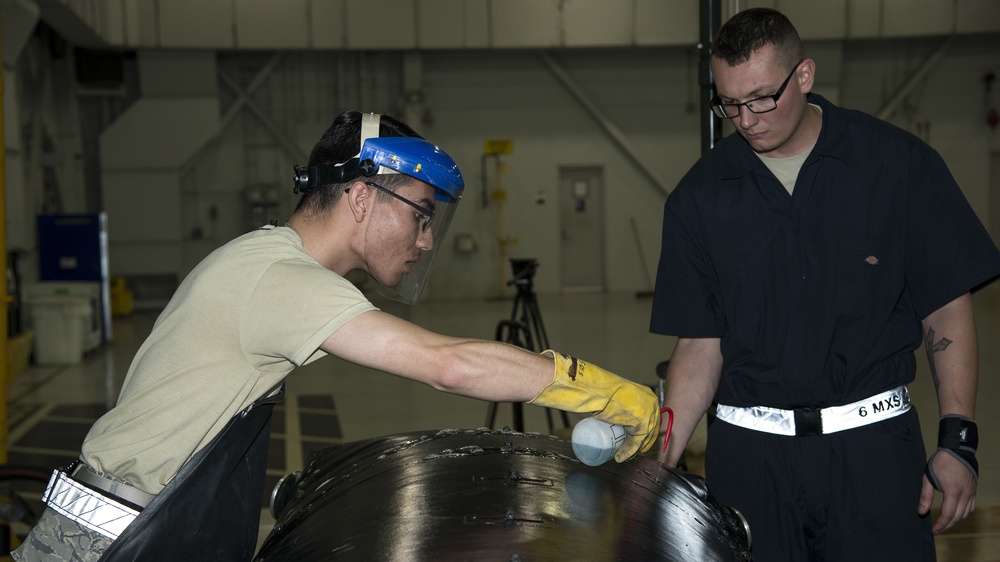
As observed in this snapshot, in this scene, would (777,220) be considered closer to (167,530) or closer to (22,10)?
A: (167,530)

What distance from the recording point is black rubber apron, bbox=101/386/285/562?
1438mm

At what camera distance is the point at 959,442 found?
1.86m

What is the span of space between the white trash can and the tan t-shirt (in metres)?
7.98

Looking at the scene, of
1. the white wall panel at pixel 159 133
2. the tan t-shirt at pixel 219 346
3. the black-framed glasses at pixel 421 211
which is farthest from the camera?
the white wall panel at pixel 159 133

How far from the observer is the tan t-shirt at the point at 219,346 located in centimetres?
141

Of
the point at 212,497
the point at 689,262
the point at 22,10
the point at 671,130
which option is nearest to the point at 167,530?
the point at 212,497

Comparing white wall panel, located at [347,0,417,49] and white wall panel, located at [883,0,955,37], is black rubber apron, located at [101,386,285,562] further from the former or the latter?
white wall panel, located at [883,0,955,37]

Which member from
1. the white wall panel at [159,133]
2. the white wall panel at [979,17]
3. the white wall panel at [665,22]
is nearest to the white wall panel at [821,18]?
the white wall panel at [665,22]

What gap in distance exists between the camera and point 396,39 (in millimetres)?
12727

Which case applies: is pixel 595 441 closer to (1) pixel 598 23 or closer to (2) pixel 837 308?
(2) pixel 837 308

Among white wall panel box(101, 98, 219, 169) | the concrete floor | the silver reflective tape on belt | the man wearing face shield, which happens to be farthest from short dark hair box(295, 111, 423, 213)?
white wall panel box(101, 98, 219, 169)

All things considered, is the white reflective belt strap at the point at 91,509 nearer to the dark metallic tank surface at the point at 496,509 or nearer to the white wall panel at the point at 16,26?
the dark metallic tank surface at the point at 496,509

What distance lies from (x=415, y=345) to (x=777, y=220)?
97cm

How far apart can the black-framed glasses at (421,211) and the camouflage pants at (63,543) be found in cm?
79
